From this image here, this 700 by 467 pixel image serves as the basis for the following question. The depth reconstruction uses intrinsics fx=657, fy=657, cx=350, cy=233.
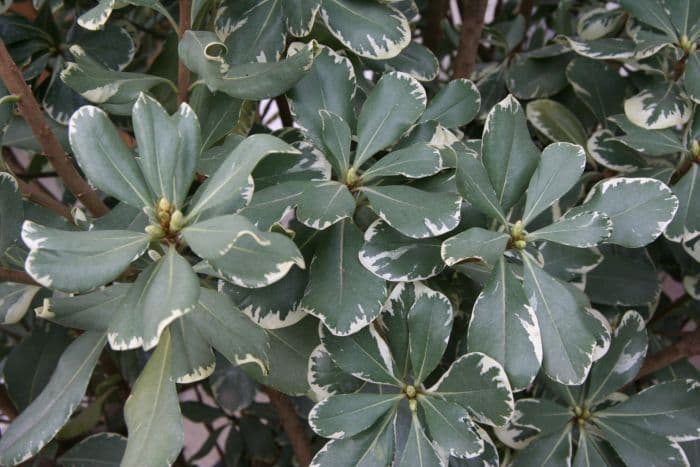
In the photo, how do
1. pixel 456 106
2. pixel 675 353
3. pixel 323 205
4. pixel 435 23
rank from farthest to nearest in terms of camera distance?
1. pixel 435 23
2. pixel 675 353
3. pixel 456 106
4. pixel 323 205

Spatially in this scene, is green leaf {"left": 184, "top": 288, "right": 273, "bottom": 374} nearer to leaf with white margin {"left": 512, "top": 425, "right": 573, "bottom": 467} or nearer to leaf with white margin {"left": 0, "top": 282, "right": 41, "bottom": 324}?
leaf with white margin {"left": 0, "top": 282, "right": 41, "bottom": 324}

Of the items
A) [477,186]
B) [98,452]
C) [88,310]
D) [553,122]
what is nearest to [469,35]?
[553,122]

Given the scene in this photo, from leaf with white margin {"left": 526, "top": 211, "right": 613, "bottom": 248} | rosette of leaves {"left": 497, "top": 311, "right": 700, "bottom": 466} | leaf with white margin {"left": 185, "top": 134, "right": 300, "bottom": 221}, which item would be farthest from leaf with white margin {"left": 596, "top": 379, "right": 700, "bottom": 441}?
leaf with white margin {"left": 185, "top": 134, "right": 300, "bottom": 221}

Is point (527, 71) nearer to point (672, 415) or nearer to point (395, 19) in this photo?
point (395, 19)

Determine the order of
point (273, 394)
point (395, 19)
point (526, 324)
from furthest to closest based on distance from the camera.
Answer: point (273, 394)
point (395, 19)
point (526, 324)

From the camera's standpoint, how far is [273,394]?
0.80 m

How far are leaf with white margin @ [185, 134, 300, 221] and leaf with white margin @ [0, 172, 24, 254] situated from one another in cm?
22

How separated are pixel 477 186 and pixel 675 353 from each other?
40cm

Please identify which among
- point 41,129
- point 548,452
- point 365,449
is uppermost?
point 41,129

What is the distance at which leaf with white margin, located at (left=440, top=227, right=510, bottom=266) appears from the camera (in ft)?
1.69

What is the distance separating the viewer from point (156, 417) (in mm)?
539

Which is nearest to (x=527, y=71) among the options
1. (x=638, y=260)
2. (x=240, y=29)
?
(x=638, y=260)

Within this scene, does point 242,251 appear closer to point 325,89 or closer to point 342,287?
point 342,287

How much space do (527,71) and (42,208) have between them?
629mm
